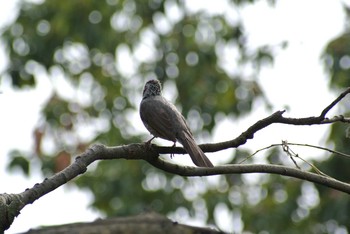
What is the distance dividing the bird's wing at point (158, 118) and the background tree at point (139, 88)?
3766 millimetres

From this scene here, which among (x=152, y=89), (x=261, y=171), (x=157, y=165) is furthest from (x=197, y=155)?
(x=152, y=89)

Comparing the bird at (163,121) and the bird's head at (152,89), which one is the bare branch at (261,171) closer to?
the bird at (163,121)

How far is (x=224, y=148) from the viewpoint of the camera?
16.1 feet

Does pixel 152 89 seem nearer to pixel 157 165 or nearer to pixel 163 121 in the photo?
pixel 163 121

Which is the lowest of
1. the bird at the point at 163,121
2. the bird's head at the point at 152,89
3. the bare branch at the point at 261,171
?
the bare branch at the point at 261,171

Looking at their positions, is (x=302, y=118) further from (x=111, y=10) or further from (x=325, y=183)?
(x=111, y=10)

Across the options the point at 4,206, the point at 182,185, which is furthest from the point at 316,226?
the point at 4,206

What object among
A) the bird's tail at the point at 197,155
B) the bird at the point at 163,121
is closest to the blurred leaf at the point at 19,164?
the bird at the point at 163,121

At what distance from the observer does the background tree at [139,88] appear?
1119 centimetres

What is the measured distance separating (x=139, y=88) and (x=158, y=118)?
7126 millimetres

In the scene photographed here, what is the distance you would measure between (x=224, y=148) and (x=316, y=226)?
6.52 m

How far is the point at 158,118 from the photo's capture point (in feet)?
21.8

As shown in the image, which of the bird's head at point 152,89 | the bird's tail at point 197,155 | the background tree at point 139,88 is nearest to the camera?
the bird's tail at point 197,155

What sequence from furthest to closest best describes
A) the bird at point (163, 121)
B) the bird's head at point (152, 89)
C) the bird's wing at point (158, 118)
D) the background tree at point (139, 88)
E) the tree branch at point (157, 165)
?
the background tree at point (139, 88) → the bird's head at point (152, 89) → the bird's wing at point (158, 118) → the bird at point (163, 121) → the tree branch at point (157, 165)
